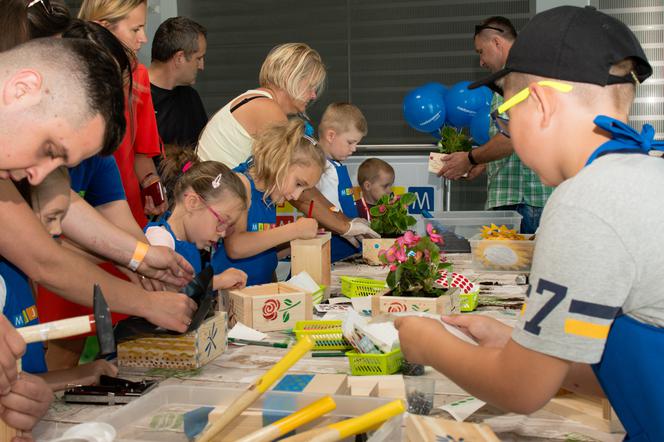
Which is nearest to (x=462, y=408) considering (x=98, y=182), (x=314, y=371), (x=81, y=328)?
(x=314, y=371)

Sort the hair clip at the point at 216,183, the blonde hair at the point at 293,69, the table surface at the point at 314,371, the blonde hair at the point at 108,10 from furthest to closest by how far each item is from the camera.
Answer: the blonde hair at the point at 293,69
the blonde hair at the point at 108,10
the hair clip at the point at 216,183
the table surface at the point at 314,371

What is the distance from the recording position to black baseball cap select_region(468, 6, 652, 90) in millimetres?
1260

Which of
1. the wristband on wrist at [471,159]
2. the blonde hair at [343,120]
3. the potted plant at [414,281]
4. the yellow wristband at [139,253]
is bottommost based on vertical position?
the potted plant at [414,281]

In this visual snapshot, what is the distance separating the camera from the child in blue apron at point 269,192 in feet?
10.7

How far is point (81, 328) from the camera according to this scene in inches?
47.3

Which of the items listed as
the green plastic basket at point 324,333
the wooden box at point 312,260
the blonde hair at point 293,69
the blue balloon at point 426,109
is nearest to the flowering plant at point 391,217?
the blonde hair at point 293,69

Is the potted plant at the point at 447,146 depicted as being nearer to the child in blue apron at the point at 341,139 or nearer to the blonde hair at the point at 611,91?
the child in blue apron at the point at 341,139

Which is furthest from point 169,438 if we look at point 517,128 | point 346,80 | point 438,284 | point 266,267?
point 346,80

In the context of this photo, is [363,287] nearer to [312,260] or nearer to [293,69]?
[312,260]

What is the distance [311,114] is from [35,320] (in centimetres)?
553

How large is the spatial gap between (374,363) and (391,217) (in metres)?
2.01

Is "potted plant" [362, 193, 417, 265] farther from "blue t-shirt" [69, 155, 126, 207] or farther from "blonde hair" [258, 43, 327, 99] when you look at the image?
"blue t-shirt" [69, 155, 126, 207]

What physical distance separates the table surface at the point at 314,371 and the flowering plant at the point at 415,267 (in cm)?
27

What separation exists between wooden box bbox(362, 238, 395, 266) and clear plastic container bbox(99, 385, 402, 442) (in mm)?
2337
